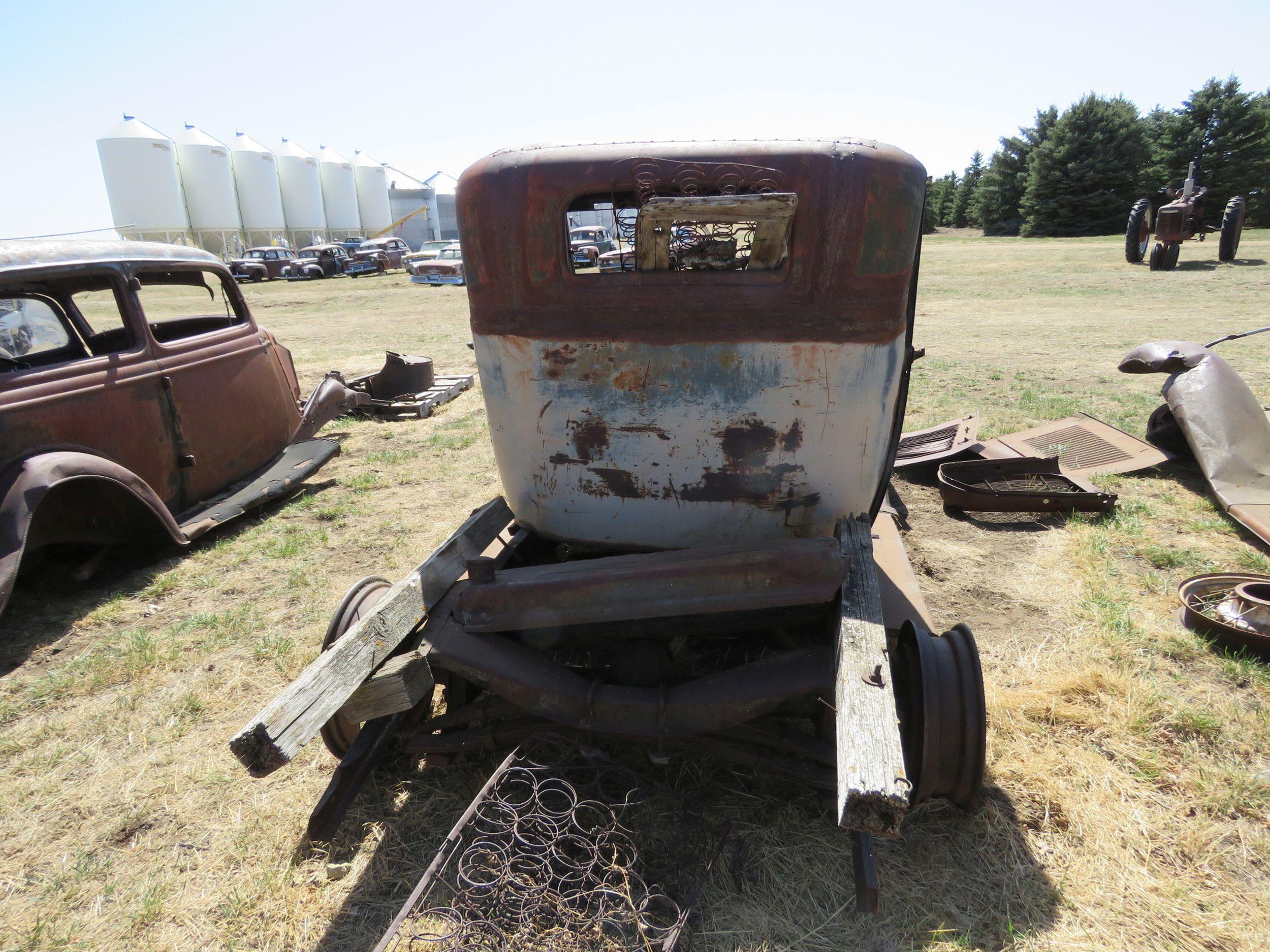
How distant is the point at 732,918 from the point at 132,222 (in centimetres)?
4832

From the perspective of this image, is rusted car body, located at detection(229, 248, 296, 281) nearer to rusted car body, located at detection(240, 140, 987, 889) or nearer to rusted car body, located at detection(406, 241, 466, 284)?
rusted car body, located at detection(406, 241, 466, 284)

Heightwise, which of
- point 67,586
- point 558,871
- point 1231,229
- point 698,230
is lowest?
point 67,586

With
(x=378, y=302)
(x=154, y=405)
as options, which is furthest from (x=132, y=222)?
(x=154, y=405)

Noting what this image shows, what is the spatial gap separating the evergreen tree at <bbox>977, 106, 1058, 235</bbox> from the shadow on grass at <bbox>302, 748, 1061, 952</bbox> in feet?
134

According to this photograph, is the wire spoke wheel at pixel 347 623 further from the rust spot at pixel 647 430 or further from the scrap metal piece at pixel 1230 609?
the scrap metal piece at pixel 1230 609

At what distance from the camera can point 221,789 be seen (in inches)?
109

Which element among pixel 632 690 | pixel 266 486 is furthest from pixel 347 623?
pixel 266 486

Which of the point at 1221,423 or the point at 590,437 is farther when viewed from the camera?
the point at 1221,423

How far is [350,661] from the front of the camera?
2242 millimetres

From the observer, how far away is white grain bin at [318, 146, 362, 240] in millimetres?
48344

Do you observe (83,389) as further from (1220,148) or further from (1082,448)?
(1220,148)

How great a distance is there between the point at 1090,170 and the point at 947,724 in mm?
38974

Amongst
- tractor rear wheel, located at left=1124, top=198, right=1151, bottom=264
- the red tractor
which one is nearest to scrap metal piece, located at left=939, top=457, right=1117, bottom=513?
the red tractor

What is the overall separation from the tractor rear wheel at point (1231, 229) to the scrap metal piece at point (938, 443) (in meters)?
19.4
